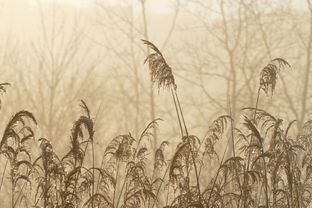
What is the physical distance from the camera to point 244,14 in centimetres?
2984

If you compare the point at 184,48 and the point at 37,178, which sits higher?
the point at 184,48

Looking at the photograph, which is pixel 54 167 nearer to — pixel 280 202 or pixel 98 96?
pixel 280 202

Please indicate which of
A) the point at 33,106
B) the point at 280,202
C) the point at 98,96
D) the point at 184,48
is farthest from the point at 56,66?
the point at 280,202

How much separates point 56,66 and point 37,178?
2204 centimetres

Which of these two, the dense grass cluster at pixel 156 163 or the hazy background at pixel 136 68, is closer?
the dense grass cluster at pixel 156 163

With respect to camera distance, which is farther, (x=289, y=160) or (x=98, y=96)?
(x=98, y=96)

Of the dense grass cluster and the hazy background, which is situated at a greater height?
the hazy background

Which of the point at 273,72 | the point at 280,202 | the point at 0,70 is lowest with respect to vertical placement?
the point at 280,202

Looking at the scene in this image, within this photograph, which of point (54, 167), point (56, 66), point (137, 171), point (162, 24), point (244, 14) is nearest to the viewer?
point (54, 167)

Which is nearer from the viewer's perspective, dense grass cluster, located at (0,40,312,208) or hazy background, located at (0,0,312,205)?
dense grass cluster, located at (0,40,312,208)

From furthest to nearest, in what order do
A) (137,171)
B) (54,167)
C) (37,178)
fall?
(137,171)
(37,178)
(54,167)

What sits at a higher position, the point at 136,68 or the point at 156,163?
the point at 136,68

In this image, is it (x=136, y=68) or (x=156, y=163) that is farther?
(x=136, y=68)

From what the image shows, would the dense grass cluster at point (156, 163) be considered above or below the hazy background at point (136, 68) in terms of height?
below
